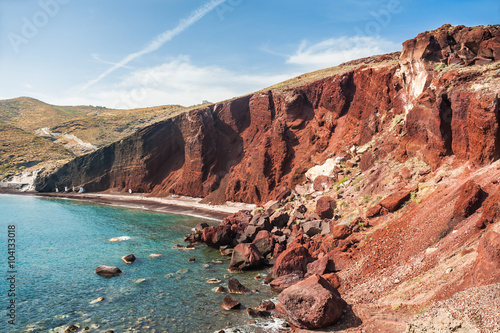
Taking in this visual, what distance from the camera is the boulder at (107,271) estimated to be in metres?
22.8

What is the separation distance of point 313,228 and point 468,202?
13.4 m

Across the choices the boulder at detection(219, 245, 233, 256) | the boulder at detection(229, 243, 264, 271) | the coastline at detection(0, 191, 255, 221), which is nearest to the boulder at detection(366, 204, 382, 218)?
the boulder at detection(229, 243, 264, 271)

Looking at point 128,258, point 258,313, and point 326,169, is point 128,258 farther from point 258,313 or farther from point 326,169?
point 326,169

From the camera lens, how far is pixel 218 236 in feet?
105

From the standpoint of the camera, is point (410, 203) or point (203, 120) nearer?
point (410, 203)

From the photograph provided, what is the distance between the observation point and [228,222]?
39531 millimetres

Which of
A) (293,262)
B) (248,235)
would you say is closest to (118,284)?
(293,262)

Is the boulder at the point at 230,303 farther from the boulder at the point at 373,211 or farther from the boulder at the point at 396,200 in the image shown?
the boulder at the point at 396,200

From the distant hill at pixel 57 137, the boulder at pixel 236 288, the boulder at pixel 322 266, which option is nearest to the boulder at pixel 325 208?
the boulder at pixel 322 266

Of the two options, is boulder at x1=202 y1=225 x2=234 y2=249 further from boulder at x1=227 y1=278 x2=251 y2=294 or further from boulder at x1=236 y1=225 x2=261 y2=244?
boulder at x1=227 y1=278 x2=251 y2=294

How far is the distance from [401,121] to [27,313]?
36.1m

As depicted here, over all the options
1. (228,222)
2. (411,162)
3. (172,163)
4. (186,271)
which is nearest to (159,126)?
(172,163)

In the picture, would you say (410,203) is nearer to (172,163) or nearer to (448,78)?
(448,78)

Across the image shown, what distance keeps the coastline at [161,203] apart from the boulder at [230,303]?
98.2ft
